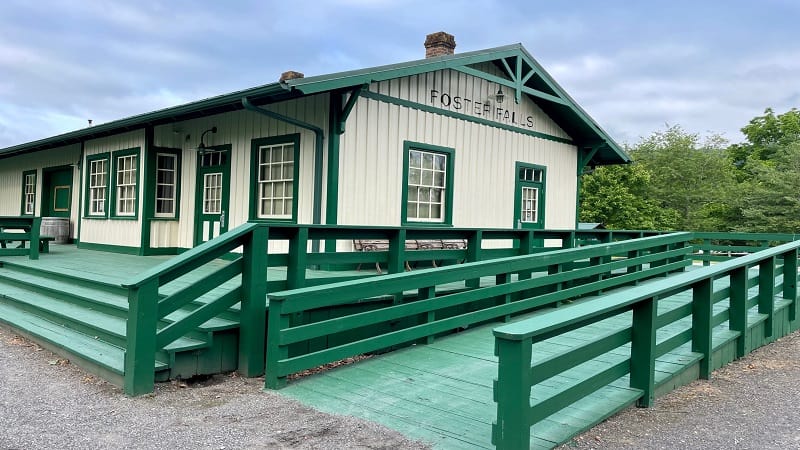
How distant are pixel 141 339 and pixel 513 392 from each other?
9.22 feet

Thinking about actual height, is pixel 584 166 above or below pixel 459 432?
above

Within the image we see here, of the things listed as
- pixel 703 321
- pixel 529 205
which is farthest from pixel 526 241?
pixel 529 205

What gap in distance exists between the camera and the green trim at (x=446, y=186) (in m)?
9.38

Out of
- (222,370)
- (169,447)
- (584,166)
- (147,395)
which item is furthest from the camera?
(584,166)

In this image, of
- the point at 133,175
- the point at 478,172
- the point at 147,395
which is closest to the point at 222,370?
the point at 147,395

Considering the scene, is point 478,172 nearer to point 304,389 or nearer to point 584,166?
point 584,166

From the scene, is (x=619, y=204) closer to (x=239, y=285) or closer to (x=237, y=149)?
(x=237, y=149)

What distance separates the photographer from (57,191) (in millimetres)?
15266

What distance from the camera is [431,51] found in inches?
452

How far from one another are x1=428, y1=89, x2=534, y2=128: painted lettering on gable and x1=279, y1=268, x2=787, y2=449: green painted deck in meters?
5.16

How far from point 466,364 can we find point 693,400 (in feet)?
5.83

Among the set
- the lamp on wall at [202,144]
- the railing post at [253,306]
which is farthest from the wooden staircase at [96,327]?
the lamp on wall at [202,144]

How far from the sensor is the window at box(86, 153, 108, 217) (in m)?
12.3

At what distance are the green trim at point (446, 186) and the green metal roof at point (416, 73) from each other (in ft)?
4.20
